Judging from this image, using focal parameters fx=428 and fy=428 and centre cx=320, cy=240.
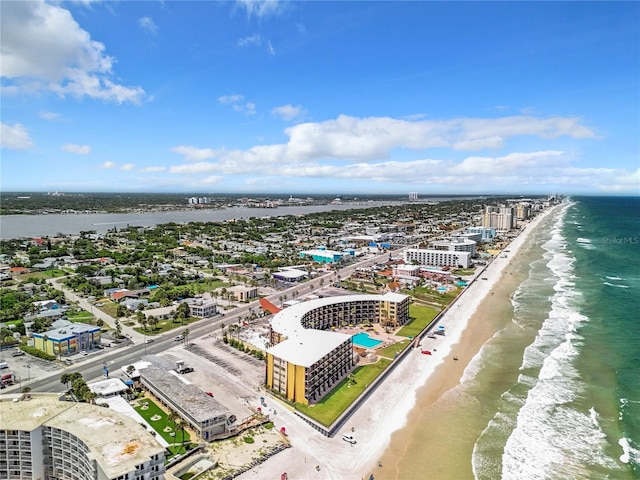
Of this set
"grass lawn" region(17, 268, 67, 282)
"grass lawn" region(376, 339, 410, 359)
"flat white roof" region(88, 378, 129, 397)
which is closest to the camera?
"flat white roof" region(88, 378, 129, 397)

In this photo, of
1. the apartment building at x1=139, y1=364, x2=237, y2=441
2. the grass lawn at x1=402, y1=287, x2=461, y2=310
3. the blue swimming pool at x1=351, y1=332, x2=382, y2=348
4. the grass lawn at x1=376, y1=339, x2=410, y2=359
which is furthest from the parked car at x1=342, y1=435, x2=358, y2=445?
the grass lawn at x1=402, y1=287, x2=461, y2=310

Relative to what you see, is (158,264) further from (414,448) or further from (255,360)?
(414,448)

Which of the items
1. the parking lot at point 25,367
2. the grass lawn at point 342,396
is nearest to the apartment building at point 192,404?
the grass lawn at point 342,396

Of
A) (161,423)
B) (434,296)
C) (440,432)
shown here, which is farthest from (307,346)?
(434,296)

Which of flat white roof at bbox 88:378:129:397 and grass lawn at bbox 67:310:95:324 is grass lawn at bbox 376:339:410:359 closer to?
flat white roof at bbox 88:378:129:397

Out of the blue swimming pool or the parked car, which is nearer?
the parked car

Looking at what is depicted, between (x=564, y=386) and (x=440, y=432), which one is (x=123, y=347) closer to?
(x=440, y=432)

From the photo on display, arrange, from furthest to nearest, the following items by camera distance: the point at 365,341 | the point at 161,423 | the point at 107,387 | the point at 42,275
Result: the point at 42,275 → the point at 365,341 → the point at 107,387 → the point at 161,423

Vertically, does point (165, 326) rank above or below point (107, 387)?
below
